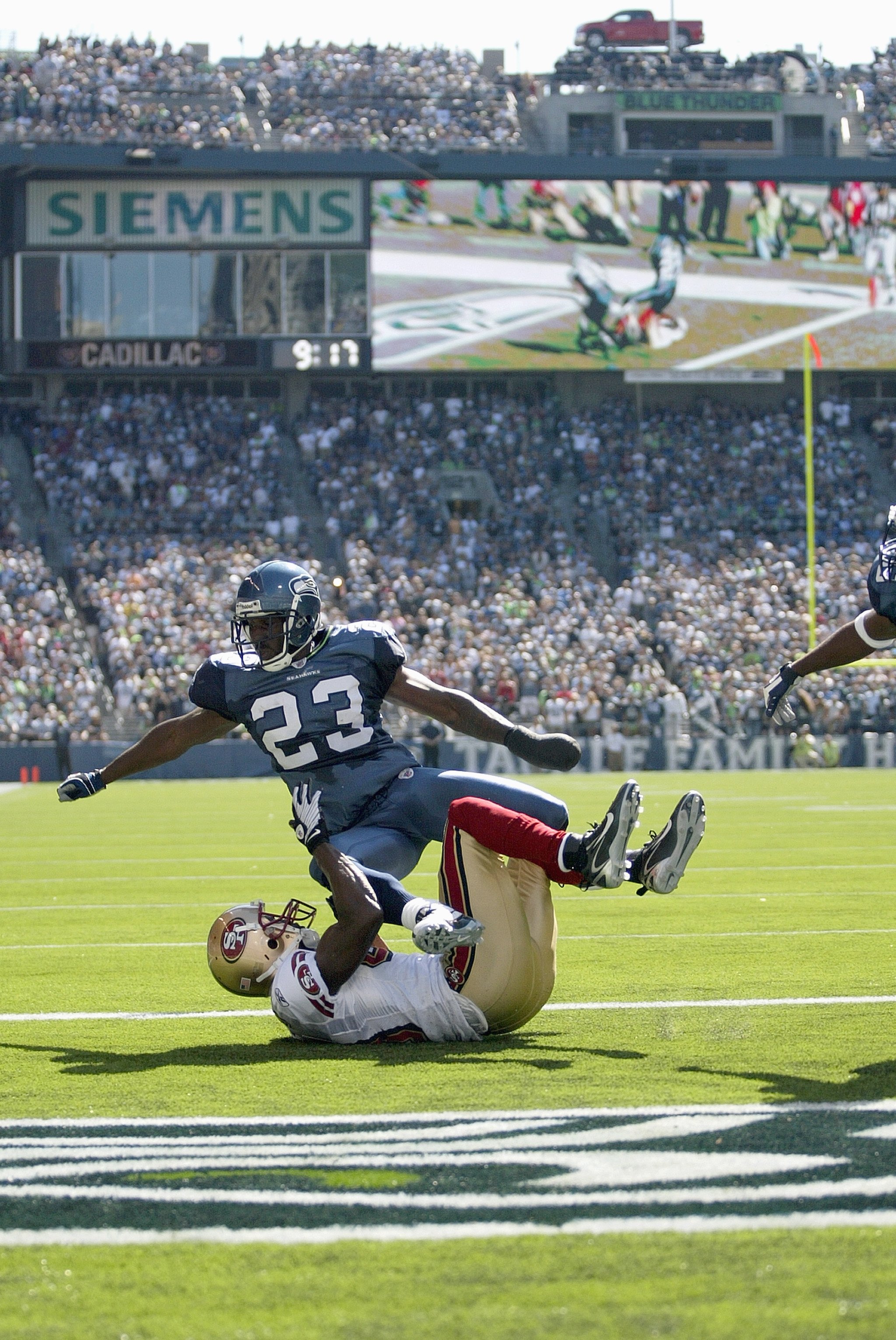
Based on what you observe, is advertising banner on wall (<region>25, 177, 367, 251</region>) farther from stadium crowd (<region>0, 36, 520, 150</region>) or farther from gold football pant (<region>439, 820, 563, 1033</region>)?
Answer: gold football pant (<region>439, 820, 563, 1033</region>)

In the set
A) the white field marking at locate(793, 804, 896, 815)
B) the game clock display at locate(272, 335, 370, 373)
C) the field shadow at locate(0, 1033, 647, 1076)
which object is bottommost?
the white field marking at locate(793, 804, 896, 815)

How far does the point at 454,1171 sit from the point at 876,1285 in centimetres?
94

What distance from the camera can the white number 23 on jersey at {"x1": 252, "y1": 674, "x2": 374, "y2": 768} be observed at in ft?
18.6

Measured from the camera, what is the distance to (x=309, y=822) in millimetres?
5082

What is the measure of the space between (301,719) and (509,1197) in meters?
2.79

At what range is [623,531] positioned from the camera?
31.9m

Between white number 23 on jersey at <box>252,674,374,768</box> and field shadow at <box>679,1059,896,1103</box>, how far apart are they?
5.78 feet

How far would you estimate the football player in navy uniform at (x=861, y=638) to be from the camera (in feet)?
17.5

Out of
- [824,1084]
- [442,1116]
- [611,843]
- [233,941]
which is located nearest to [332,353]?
[233,941]

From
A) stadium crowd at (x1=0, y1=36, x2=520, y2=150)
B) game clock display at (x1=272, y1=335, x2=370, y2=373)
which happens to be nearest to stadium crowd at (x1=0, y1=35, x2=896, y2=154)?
stadium crowd at (x1=0, y1=36, x2=520, y2=150)

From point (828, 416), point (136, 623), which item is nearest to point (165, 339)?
point (136, 623)

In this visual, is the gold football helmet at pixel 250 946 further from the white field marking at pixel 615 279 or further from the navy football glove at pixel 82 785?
the white field marking at pixel 615 279

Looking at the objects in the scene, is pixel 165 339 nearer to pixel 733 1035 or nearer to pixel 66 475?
pixel 66 475

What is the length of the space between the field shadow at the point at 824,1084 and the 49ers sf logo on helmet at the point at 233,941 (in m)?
1.66
